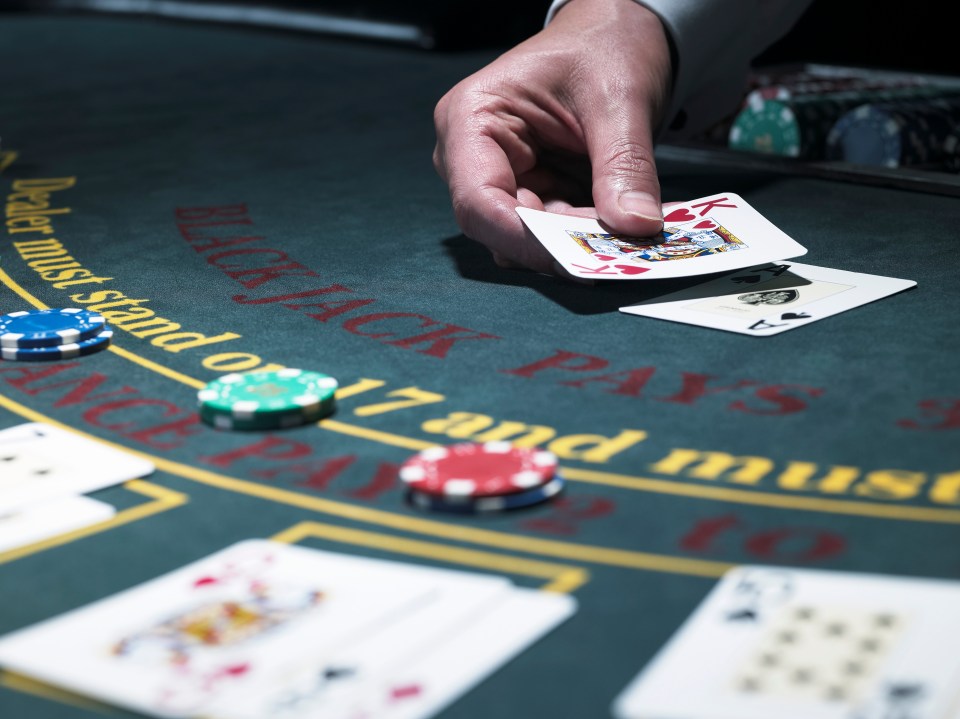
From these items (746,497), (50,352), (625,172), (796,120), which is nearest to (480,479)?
(746,497)

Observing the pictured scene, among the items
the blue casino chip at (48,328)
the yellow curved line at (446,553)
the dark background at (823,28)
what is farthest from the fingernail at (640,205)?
the dark background at (823,28)

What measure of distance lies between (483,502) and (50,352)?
0.86 meters

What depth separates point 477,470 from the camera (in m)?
1.42

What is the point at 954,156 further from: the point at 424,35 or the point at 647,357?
the point at 424,35

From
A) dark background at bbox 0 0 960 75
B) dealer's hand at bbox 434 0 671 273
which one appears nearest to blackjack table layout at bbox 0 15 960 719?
dealer's hand at bbox 434 0 671 273

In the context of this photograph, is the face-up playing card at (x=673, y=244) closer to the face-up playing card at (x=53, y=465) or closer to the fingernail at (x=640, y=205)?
the fingernail at (x=640, y=205)

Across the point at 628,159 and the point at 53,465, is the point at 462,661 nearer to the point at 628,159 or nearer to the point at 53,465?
the point at 53,465

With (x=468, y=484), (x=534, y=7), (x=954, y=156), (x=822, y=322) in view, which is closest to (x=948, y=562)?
(x=468, y=484)

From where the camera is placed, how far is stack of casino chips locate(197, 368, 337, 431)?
1.63 meters

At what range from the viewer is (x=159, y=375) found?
188cm

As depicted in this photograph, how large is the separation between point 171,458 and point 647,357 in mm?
691

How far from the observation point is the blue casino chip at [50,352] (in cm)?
194

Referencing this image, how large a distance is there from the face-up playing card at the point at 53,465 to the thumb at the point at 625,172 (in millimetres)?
1108

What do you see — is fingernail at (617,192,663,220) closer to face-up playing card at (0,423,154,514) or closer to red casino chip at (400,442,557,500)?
red casino chip at (400,442,557,500)
